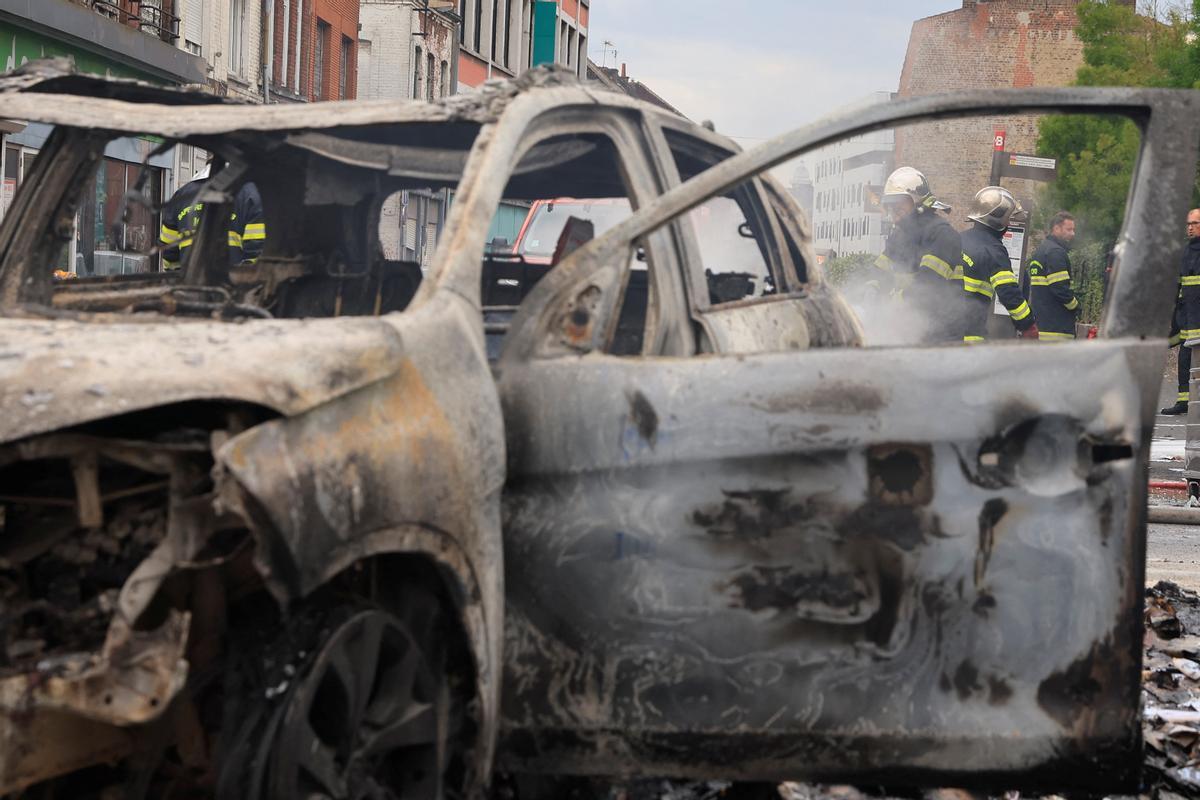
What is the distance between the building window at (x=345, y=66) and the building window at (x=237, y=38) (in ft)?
28.0

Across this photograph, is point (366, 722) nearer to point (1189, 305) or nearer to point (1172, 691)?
point (1172, 691)

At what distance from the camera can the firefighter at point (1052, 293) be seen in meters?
13.5

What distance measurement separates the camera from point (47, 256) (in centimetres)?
451

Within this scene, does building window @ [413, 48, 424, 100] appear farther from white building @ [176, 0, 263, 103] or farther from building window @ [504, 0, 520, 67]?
white building @ [176, 0, 263, 103]

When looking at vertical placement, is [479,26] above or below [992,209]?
above

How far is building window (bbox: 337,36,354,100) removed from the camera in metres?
41.2

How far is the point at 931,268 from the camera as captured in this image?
1132 cm

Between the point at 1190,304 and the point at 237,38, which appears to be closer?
the point at 1190,304

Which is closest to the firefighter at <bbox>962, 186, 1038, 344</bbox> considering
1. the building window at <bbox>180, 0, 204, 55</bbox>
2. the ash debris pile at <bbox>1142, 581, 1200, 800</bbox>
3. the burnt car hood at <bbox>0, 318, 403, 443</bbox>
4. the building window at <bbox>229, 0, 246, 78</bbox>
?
the ash debris pile at <bbox>1142, 581, 1200, 800</bbox>

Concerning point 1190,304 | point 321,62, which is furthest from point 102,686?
point 321,62

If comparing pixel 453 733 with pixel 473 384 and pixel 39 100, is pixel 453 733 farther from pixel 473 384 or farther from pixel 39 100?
pixel 39 100

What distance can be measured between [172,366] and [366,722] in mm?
823

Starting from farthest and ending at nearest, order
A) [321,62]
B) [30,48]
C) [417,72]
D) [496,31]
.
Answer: [496,31] < [417,72] < [321,62] < [30,48]

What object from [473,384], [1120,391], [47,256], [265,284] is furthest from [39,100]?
[1120,391]
